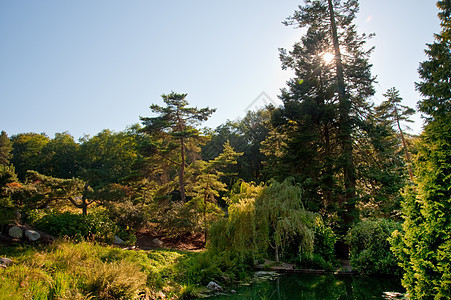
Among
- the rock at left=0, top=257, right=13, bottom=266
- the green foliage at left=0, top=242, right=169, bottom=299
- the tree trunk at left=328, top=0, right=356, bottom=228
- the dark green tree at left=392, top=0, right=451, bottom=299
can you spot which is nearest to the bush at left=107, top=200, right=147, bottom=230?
the green foliage at left=0, top=242, right=169, bottom=299

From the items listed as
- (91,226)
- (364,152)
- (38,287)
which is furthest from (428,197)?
(91,226)

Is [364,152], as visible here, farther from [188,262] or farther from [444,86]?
[188,262]

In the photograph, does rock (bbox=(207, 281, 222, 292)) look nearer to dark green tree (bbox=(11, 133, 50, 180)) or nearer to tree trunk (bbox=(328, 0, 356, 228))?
tree trunk (bbox=(328, 0, 356, 228))

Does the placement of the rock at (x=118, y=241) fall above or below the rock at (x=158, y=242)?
above

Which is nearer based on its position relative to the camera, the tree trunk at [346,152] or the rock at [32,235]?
the rock at [32,235]

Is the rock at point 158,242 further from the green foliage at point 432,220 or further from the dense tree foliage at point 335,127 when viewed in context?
the green foliage at point 432,220

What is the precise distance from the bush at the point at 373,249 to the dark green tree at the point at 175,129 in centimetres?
1008

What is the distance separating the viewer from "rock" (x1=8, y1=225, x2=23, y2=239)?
9.25m

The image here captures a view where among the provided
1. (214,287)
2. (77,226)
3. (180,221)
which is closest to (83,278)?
(214,287)

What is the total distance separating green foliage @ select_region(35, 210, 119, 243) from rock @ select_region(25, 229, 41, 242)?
71 cm

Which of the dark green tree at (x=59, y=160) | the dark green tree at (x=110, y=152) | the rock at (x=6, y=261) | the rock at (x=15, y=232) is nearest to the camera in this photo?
the rock at (x=6, y=261)

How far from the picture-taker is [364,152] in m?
14.0

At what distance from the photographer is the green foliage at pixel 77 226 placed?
10328 mm

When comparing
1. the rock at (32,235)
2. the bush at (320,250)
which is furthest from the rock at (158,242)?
the bush at (320,250)
